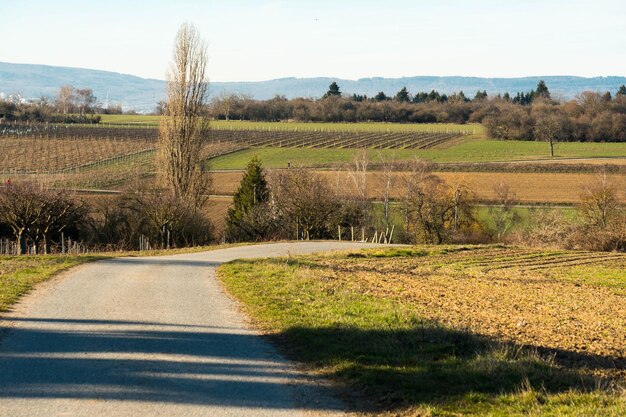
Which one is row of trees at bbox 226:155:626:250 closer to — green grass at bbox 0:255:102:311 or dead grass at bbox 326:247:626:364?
dead grass at bbox 326:247:626:364

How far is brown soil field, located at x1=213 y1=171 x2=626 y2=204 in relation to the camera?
72.3 metres

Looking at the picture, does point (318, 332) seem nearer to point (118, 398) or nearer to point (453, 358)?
point (453, 358)

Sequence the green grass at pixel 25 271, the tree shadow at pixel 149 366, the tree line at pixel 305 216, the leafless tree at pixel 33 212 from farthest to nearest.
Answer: the tree line at pixel 305 216 < the leafless tree at pixel 33 212 < the green grass at pixel 25 271 < the tree shadow at pixel 149 366

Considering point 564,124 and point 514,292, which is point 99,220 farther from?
point 564,124

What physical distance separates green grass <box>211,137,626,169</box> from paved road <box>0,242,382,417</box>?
75.6 metres

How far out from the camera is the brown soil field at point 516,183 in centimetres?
7231

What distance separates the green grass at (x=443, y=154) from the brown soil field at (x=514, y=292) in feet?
193

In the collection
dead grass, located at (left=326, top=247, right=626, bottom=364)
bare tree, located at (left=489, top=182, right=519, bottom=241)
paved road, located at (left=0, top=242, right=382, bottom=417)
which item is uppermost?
paved road, located at (left=0, top=242, right=382, bottom=417)

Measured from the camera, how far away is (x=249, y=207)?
52.6 metres

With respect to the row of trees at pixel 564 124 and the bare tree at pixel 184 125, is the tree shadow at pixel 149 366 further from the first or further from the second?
the row of trees at pixel 564 124

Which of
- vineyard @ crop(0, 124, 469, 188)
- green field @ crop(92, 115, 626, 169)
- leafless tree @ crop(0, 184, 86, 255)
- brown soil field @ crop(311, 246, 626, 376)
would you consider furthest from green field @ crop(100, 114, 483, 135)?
brown soil field @ crop(311, 246, 626, 376)

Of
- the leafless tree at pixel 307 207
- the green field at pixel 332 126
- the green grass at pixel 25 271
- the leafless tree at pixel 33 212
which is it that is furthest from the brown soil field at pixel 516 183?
the green field at pixel 332 126

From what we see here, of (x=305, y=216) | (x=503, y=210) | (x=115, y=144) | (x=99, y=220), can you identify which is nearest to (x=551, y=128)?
(x=503, y=210)

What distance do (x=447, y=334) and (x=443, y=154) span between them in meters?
94.2
